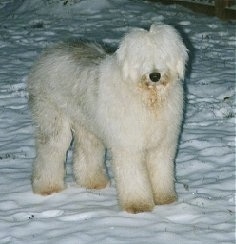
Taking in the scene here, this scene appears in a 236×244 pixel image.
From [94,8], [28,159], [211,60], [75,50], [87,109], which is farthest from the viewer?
[94,8]

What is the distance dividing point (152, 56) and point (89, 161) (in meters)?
1.63

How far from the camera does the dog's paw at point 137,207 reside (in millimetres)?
5410

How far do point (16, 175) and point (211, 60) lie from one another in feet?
17.9

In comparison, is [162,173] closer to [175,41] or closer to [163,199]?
[163,199]

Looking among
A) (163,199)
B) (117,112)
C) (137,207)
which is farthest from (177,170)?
(117,112)

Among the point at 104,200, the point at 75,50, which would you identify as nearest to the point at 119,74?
the point at 75,50

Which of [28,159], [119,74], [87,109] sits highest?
[119,74]

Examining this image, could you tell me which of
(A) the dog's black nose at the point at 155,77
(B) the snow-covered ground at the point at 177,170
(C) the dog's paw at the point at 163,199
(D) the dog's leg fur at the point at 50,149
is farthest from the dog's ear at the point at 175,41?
(D) the dog's leg fur at the point at 50,149

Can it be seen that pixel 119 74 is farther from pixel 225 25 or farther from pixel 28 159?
pixel 225 25

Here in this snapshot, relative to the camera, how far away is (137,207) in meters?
5.42

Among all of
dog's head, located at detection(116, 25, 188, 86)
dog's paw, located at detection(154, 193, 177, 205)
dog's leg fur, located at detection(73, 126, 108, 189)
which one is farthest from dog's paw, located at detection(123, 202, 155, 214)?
dog's head, located at detection(116, 25, 188, 86)

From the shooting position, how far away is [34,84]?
6.08 m

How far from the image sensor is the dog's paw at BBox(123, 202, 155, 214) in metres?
5.41

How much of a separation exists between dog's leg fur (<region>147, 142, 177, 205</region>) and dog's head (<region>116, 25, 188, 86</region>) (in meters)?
0.74
